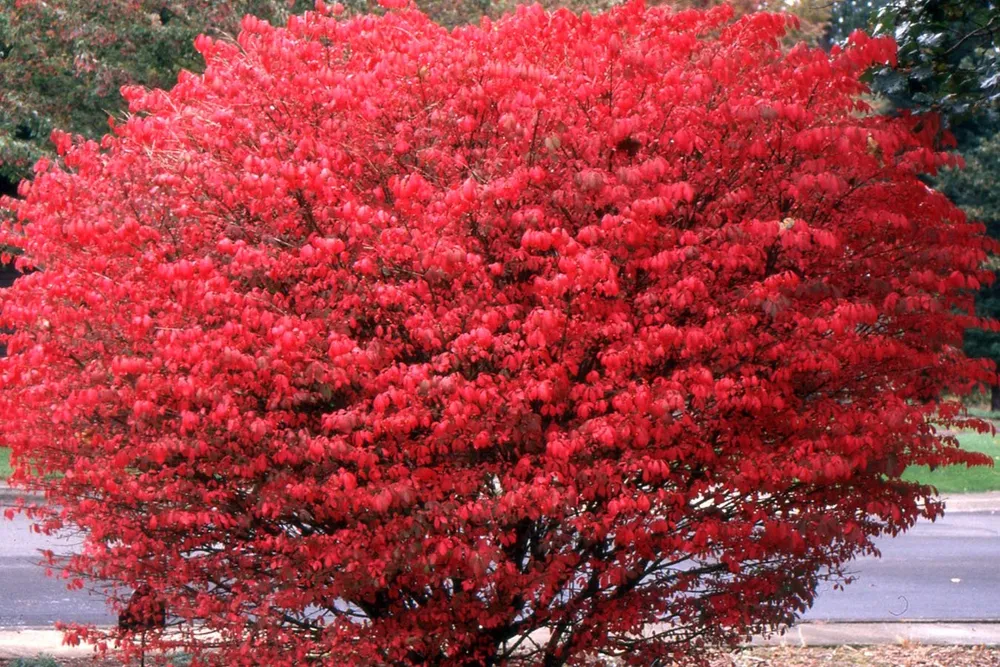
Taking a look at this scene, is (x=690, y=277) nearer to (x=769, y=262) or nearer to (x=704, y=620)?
(x=769, y=262)

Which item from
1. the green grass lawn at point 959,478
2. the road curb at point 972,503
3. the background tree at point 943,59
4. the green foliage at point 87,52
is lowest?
the road curb at point 972,503

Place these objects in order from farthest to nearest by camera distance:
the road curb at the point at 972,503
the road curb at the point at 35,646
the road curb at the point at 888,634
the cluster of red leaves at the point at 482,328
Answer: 1. the road curb at the point at 972,503
2. the road curb at the point at 888,634
3. the road curb at the point at 35,646
4. the cluster of red leaves at the point at 482,328

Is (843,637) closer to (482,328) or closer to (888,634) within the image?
(888,634)

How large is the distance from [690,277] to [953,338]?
1.44 meters

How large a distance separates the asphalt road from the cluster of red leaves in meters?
2.82

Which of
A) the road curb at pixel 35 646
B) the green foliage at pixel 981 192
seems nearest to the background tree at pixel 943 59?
the road curb at pixel 35 646

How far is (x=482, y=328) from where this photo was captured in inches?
167

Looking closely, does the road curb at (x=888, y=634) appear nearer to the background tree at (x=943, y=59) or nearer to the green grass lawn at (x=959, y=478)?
the background tree at (x=943, y=59)

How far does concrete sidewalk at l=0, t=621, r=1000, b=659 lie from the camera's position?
7172 mm

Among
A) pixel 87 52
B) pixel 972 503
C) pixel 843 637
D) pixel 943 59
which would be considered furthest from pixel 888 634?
pixel 87 52

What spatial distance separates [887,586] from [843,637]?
2528 mm

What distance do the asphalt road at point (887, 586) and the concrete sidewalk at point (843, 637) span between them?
0.34 m

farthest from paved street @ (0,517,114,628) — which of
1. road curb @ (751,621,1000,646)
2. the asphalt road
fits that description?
road curb @ (751,621,1000,646)

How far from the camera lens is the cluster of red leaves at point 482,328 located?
4.38m
